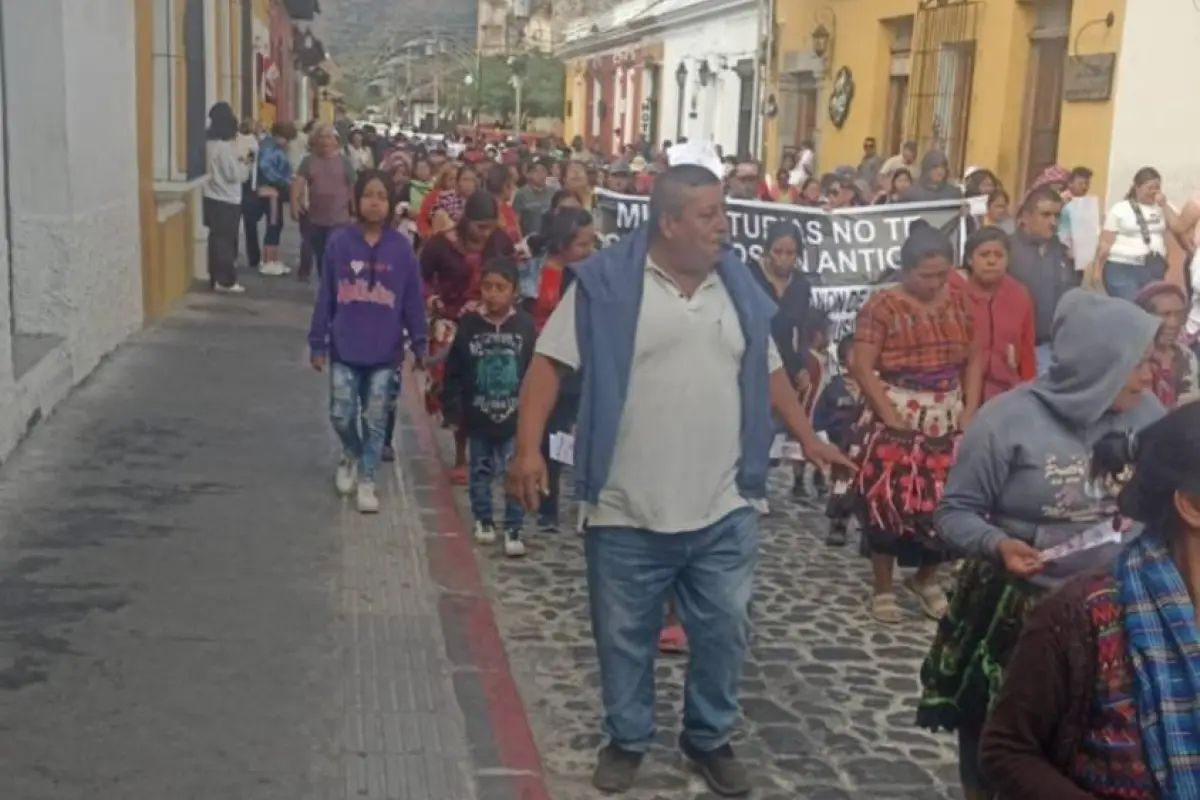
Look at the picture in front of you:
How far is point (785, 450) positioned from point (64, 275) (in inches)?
184

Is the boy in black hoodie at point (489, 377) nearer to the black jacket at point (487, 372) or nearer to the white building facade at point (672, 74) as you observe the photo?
the black jacket at point (487, 372)

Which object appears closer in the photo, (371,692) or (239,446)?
(371,692)

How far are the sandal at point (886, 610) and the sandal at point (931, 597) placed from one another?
0.12m

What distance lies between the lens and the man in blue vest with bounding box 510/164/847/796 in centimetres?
430

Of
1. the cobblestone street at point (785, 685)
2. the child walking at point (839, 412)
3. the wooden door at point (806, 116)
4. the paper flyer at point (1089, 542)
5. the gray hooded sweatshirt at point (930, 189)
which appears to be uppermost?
the wooden door at point (806, 116)

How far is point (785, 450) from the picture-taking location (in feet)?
23.1

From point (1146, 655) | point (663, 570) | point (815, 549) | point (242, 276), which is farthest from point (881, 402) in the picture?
point (242, 276)

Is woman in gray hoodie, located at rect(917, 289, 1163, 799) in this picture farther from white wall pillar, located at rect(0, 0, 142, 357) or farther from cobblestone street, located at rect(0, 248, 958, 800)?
white wall pillar, located at rect(0, 0, 142, 357)

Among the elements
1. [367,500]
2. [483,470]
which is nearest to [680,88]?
[367,500]

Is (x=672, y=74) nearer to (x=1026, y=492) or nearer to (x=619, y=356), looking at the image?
(x=619, y=356)

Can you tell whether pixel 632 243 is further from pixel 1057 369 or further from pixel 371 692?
pixel 371 692

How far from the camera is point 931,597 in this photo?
6.56 metres

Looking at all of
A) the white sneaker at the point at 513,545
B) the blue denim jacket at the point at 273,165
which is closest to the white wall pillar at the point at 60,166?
the white sneaker at the point at 513,545

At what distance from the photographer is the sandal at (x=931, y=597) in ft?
21.3
